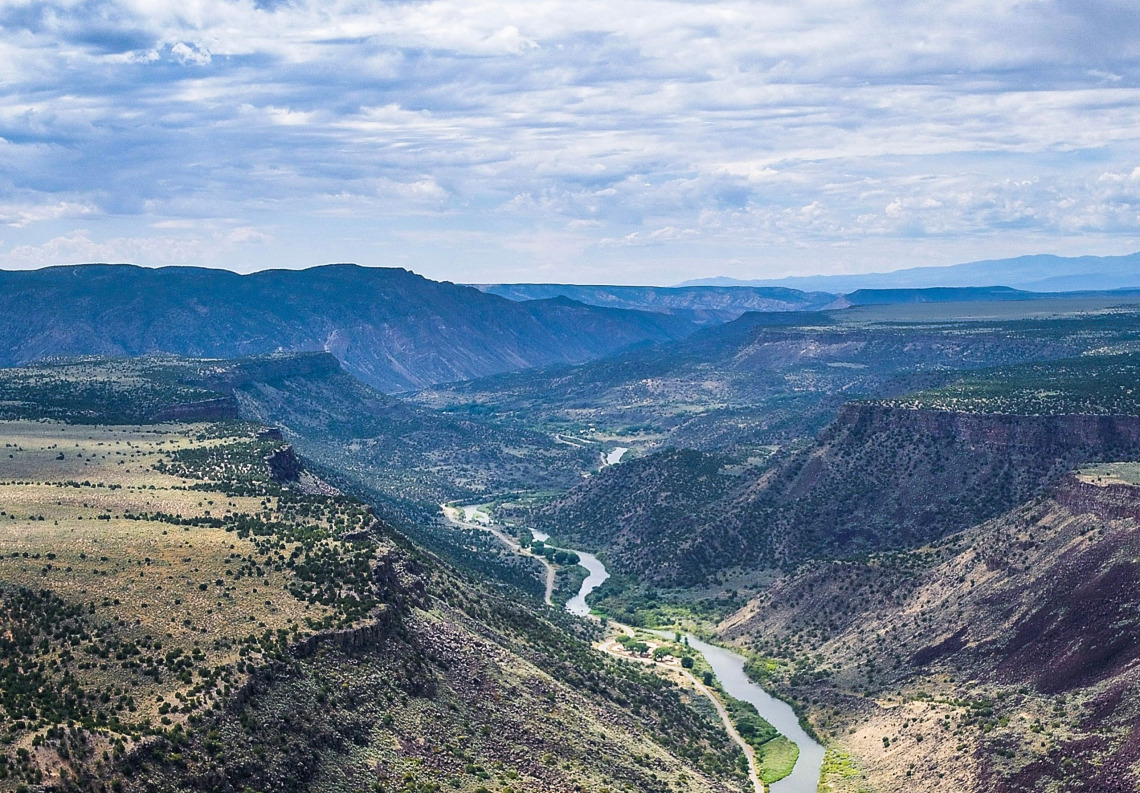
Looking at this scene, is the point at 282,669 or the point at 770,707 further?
the point at 770,707

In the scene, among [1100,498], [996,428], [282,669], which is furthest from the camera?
[996,428]

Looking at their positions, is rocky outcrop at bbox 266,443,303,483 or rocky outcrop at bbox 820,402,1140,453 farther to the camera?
rocky outcrop at bbox 820,402,1140,453

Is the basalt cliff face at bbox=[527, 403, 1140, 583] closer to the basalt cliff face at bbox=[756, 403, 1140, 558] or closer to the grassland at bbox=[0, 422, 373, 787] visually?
the basalt cliff face at bbox=[756, 403, 1140, 558]

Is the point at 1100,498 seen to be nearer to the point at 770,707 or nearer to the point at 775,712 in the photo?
the point at 775,712

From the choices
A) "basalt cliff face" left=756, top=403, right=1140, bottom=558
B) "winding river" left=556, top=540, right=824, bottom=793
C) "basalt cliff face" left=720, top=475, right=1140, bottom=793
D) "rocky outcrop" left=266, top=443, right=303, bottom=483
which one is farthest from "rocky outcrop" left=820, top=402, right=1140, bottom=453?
"rocky outcrop" left=266, top=443, right=303, bottom=483

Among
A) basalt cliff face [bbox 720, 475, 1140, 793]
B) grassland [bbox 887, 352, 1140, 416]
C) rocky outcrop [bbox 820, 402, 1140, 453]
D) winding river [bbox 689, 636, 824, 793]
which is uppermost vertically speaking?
grassland [bbox 887, 352, 1140, 416]

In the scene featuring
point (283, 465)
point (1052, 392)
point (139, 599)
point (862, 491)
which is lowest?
point (862, 491)

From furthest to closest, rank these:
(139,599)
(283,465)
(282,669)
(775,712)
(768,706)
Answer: (283,465) < (768,706) < (775,712) < (139,599) < (282,669)

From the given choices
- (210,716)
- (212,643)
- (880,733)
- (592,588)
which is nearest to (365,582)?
(212,643)

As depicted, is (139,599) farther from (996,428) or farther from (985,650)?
(996,428)

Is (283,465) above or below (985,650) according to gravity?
above

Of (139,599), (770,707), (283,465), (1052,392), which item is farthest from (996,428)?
(139,599)
